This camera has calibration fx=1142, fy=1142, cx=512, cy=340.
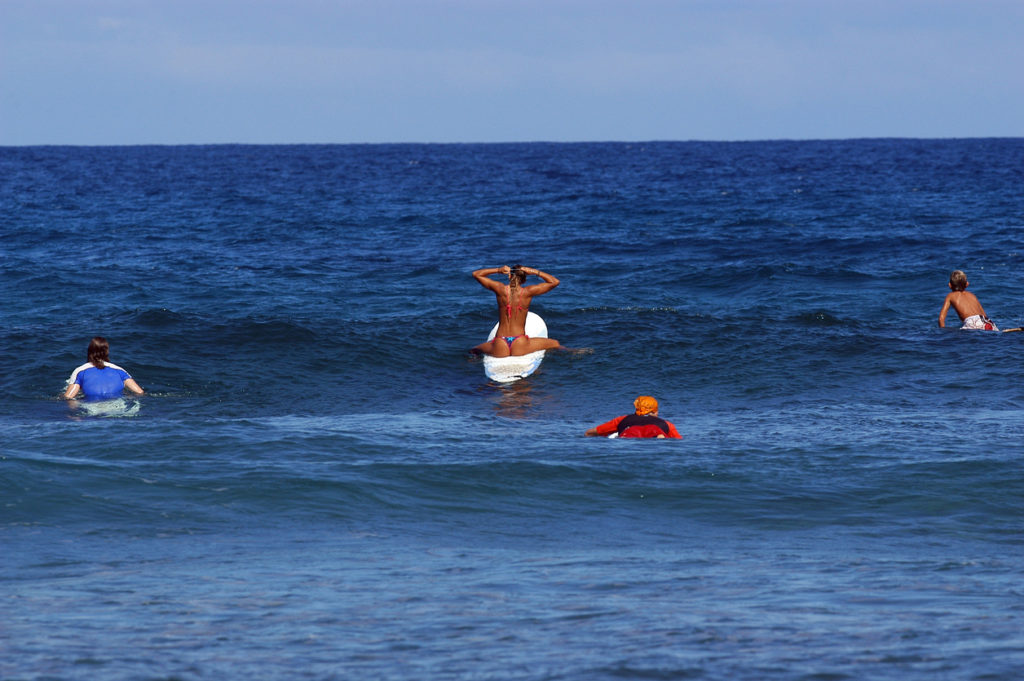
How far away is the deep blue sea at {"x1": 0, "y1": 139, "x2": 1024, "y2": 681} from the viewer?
6.07 m

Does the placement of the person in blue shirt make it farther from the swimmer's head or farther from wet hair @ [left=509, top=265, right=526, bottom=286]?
the swimmer's head

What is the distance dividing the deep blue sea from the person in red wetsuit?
267 millimetres

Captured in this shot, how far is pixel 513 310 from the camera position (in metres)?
15.9

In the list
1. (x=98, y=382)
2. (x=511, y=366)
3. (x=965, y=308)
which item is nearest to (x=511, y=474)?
(x=511, y=366)

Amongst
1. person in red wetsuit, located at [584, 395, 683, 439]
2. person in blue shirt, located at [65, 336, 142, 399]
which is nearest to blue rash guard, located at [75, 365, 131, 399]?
person in blue shirt, located at [65, 336, 142, 399]

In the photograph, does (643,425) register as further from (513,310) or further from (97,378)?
(97,378)

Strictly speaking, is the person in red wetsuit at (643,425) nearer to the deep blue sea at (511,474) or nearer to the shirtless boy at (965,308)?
the deep blue sea at (511,474)

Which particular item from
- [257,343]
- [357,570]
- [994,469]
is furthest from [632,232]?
[357,570]

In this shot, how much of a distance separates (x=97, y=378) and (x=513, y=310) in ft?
18.1

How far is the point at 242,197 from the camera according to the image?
4959 centimetres

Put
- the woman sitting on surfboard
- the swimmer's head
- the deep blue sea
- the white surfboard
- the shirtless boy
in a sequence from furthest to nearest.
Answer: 1. the shirtless boy
2. the woman sitting on surfboard
3. the white surfboard
4. the swimmer's head
5. the deep blue sea

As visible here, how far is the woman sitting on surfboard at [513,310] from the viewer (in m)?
15.8

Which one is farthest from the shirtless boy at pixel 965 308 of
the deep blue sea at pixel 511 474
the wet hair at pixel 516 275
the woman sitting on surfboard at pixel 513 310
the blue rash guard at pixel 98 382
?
the blue rash guard at pixel 98 382

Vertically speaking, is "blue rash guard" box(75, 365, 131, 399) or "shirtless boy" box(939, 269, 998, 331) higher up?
"shirtless boy" box(939, 269, 998, 331)
